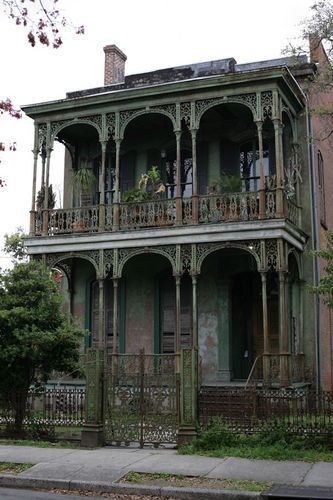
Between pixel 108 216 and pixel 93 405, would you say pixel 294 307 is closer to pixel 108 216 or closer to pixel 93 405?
pixel 108 216

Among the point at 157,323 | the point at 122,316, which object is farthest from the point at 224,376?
the point at 122,316

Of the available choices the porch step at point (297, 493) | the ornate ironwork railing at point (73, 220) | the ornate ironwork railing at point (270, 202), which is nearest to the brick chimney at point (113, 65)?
the ornate ironwork railing at point (73, 220)

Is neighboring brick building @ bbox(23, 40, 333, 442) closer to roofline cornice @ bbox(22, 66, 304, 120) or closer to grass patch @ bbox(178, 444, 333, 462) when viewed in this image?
roofline cornice @ bbox(22, 66, 304, 120)

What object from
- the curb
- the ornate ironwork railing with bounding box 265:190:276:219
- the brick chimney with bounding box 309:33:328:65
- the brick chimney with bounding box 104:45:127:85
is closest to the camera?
the curb

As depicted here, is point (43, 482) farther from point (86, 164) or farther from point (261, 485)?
point (86, 164)

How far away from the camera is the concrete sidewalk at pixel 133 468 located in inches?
375

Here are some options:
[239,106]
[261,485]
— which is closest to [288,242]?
[239,106]

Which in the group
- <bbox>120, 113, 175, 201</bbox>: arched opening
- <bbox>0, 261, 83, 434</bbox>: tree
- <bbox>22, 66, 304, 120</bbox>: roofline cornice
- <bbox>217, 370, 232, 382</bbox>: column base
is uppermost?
<bbox>22, 66, 304, 120</bbox>: roofline cornice

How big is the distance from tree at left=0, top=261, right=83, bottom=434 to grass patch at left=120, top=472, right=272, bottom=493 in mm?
4111

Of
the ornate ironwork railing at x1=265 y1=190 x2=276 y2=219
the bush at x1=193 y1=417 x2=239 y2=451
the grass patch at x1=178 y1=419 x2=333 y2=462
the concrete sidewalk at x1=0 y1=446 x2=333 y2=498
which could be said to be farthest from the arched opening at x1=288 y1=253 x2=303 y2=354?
the concrete sidewalk at x1=0 y1=446 x2=333 y2=498

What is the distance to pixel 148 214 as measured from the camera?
736 inches

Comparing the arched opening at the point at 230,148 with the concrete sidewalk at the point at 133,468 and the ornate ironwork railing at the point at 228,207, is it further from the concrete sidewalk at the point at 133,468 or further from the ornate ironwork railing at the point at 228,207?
the concrete sidewalk at the point at 133,468

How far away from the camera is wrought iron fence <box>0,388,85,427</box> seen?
13023 mm

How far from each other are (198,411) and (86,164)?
11810mm
